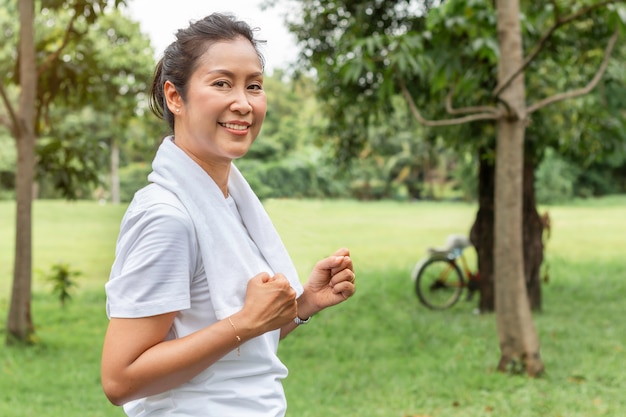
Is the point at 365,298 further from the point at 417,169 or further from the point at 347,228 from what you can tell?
the point at 417,169

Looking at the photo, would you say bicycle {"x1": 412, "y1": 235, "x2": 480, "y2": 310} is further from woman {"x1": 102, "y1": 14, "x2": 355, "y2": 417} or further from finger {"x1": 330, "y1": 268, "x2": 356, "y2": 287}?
woman {"x1": 102, "y1": 14, "x2": 355, "y2": 417}

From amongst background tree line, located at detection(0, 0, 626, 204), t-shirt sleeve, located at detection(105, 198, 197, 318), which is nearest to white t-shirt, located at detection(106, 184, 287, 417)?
t-shirt sleeve, located at detection(105, 198, 197, 318)

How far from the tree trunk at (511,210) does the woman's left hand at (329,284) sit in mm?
4091

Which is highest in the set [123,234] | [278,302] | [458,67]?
[458,67]

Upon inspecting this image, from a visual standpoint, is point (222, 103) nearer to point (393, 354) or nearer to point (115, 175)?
point (393, 354)

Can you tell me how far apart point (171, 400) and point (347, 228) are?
22.5 metres

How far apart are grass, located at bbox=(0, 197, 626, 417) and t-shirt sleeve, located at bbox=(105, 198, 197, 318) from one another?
62 centimetres

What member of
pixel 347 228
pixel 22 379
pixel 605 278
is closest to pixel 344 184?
pixel 347 228

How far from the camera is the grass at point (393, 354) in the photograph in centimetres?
506

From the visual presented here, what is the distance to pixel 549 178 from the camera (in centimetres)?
3325

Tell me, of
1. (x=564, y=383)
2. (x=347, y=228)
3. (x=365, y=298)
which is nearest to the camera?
(x=564, y=383)

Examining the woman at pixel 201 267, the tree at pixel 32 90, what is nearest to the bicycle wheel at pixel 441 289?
the tree at pixel 32 90

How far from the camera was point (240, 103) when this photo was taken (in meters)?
1.42

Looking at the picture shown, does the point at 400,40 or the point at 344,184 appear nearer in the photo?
the point at 400,40
